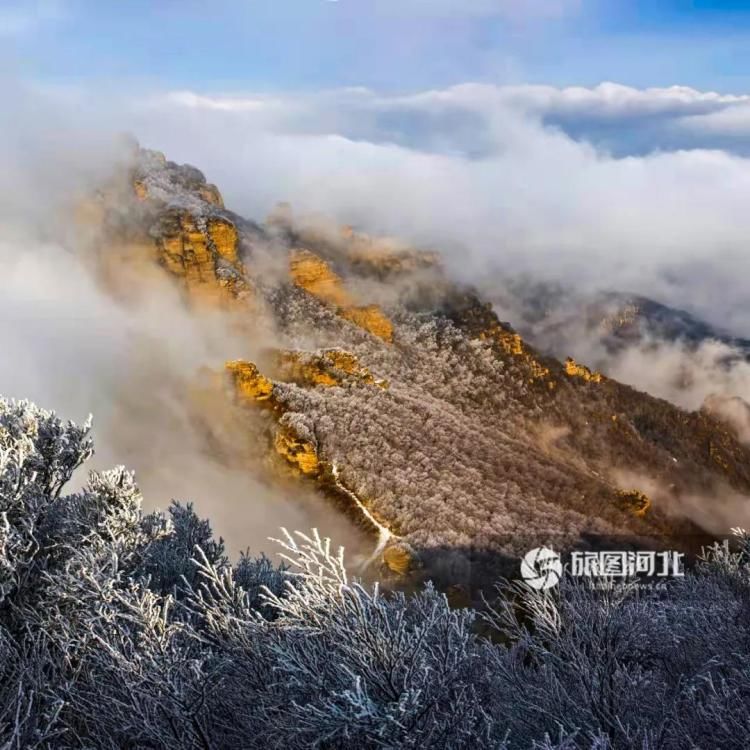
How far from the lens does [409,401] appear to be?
52031 mm

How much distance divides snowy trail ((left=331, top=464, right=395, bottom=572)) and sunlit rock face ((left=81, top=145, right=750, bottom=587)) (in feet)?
0.34

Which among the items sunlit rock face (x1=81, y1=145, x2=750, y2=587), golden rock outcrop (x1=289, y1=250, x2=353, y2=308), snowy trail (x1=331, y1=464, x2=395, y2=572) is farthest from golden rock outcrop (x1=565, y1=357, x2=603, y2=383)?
snowy trail (x1=331, y1=464, x2=395, y2=572)

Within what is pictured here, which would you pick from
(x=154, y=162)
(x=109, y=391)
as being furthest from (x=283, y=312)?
(x=154, y=162)

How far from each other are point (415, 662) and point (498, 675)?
3.99 metres

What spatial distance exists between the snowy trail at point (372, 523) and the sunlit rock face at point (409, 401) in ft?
0.34

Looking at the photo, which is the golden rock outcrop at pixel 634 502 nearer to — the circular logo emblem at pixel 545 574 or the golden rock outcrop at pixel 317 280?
the golden rock outcrop at pixel 317 280

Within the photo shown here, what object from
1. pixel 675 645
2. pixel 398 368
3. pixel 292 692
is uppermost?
pixel 292 692

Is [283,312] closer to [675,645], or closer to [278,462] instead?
[278,462]

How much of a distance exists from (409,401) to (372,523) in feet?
58.5

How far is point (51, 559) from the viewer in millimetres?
9945

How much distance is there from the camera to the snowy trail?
32.3 m

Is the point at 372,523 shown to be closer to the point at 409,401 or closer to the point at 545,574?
the point at 409,401

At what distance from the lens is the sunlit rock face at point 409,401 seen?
39.5 metres

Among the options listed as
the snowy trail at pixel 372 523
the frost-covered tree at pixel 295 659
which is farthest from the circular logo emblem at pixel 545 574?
the snowy trail at pixel 372 523
